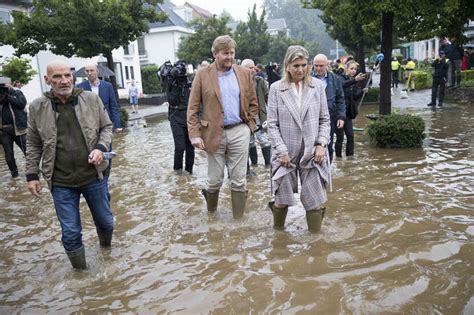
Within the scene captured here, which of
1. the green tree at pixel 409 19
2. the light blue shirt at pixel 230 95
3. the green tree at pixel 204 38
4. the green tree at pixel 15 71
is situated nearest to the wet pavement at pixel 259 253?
the light blue shirt at pixel 230 95

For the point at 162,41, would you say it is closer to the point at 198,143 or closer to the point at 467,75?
the point at 467,75

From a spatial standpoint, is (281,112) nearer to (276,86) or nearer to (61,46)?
(276,86)

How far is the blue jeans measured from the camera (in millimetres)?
3754

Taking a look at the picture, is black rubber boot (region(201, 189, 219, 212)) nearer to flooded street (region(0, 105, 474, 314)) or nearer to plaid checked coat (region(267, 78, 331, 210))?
flooded street (region(0, 105, 474, 314))

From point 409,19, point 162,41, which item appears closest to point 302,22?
point 162,41

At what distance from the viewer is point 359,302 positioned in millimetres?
3184

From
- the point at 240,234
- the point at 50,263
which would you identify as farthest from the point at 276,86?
the point at 50,263

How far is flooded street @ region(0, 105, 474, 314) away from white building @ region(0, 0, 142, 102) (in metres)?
8.89

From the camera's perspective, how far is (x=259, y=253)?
411cm

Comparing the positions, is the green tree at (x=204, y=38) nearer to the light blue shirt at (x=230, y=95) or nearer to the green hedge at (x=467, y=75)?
the green hedge at (x=467, y=75)

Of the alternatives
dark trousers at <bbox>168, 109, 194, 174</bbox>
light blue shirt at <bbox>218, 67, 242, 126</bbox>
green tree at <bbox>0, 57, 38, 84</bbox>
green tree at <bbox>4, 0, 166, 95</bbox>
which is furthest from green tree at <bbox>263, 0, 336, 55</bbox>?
light blue shirt at <bbox>218, 67, 242, 126</bbox>

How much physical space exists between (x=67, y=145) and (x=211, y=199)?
79.0 inches

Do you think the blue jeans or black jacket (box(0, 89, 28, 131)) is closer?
the blue jeans

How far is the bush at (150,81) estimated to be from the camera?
126 ft
